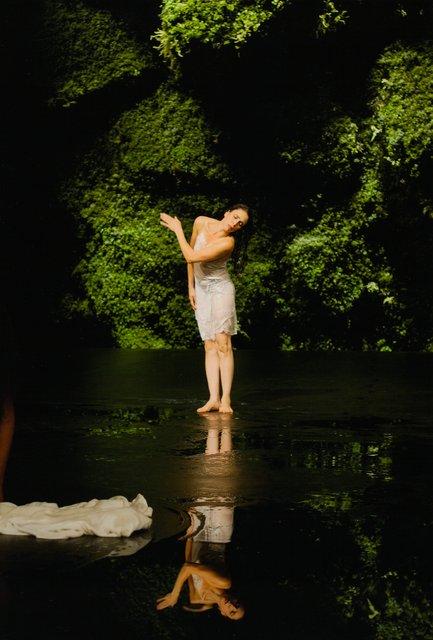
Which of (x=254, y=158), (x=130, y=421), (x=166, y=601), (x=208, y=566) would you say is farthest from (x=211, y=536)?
(x=254, y=158)

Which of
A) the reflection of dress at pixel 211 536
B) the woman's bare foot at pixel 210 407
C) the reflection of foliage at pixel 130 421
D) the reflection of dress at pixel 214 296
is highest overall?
the reflection of dress at pixel 214 296

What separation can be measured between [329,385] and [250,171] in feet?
24.6

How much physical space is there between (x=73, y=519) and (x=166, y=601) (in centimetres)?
124

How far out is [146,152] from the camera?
1952cm

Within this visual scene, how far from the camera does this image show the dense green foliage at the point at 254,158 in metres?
18.5

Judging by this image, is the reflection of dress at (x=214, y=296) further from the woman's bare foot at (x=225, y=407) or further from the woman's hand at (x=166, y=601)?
the woman's hand at (x=166, y=601)

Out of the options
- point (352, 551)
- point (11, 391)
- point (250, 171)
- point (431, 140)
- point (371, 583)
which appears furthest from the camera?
point (250, 171)

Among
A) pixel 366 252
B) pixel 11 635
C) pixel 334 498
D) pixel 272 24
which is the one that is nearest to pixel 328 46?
pixel 272 24

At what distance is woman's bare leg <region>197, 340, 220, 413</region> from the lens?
32.8 feet

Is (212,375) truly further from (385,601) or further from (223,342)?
(385,601)

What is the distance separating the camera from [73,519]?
15.6ft

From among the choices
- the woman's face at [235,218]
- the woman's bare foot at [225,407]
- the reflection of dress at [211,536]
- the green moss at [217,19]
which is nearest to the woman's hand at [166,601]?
the reflection of dress at [211,536]

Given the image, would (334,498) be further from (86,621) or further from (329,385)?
(329,385)

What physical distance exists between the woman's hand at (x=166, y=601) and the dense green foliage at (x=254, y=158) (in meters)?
15.2
